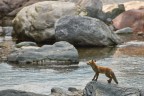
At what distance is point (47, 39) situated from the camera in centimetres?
1981

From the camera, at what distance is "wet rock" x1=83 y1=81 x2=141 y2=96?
9.27 m

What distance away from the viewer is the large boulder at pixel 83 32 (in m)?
18.2

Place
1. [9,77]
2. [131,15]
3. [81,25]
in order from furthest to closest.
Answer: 1. [131,15]
2. [81,25]
3. [9,77]

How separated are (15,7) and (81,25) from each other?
48.5ft

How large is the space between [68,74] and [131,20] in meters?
12.0

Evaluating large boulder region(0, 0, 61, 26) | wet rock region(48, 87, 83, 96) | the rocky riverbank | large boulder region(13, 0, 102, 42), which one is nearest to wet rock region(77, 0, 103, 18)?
the rocky riverbank

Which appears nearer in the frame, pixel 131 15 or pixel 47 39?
pixel 47 39

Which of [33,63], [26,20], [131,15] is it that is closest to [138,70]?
[33,63]

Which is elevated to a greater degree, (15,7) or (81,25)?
(81,25)

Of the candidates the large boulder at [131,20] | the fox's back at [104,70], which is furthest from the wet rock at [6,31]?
the fox's back at [104,70]

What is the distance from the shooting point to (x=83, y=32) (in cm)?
1825

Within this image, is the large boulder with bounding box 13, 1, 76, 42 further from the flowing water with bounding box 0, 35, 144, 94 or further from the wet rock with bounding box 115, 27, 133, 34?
the flowing water with bounding box 0, 35, 144, 94

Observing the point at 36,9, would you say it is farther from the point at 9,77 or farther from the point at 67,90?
the point at 67,90

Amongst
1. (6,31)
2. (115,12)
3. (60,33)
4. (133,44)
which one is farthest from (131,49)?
(115,12)
